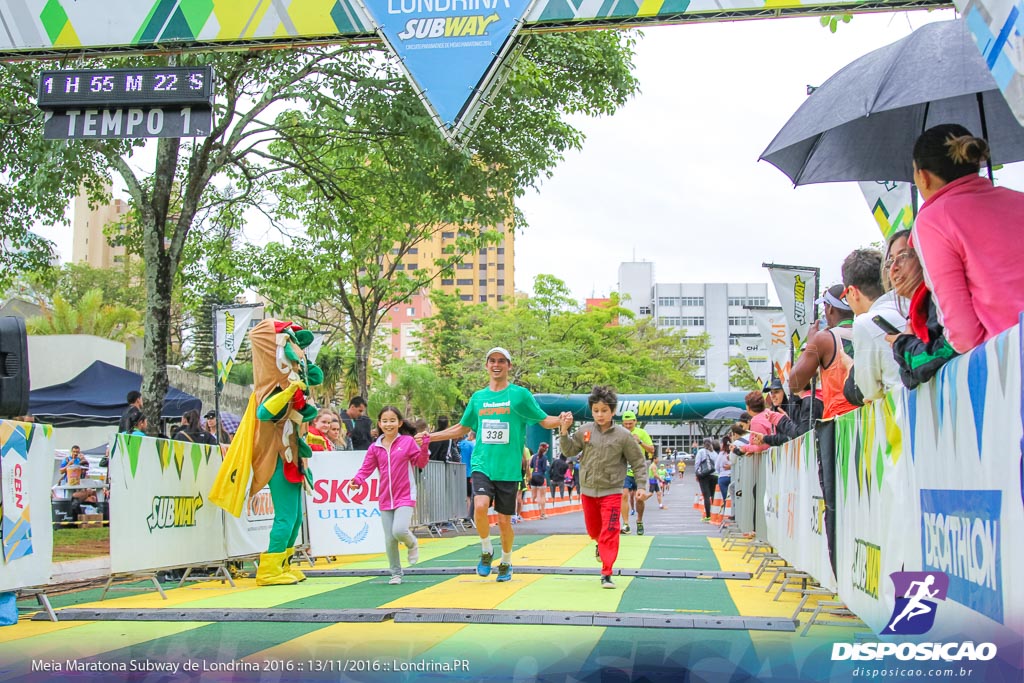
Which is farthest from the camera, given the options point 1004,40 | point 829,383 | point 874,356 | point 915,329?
point 829,383

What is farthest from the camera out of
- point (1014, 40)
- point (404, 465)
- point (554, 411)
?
point (554, 411)

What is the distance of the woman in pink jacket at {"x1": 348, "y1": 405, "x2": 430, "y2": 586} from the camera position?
33.2 feet

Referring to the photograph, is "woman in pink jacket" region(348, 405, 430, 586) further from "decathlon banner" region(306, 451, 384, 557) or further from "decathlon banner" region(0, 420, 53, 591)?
"decathlon banner" region(0, 420, 53, 591)

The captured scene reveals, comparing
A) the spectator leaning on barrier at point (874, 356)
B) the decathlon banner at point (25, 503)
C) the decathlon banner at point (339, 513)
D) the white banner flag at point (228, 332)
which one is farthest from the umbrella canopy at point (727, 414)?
the spectator leaning on barrier at point (874, 356)

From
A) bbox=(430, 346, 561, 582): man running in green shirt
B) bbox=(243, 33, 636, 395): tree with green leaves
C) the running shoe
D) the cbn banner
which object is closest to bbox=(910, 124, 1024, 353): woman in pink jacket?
the cbn banner

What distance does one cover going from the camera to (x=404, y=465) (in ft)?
34.0

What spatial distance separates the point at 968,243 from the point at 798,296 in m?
11.9

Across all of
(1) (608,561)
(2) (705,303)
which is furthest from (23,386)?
(2) (705,303)

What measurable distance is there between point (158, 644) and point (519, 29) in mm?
5519

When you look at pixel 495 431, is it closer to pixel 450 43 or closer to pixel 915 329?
pixel 450 43

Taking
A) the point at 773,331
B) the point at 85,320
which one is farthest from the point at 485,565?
the point at 85,320

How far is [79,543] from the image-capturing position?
15.5 metres

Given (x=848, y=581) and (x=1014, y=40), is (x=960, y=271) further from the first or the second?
(x=848, y=581)

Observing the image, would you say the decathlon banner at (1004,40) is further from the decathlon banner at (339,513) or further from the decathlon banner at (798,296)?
the decathlon banner at (798,296)
